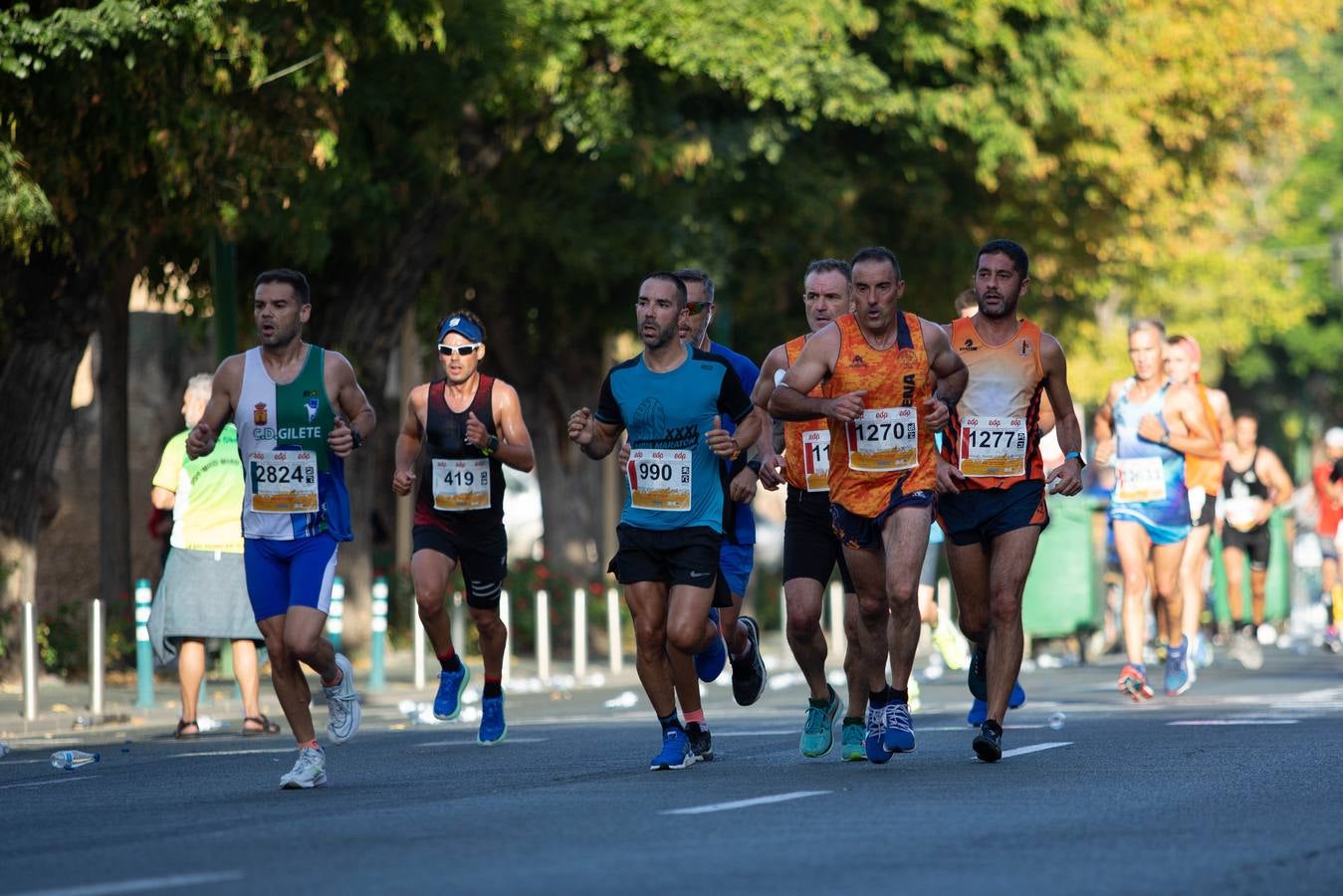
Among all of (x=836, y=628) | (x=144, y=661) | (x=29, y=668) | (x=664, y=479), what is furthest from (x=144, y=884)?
(x=836, y=628)

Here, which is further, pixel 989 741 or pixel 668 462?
pixel 989 741

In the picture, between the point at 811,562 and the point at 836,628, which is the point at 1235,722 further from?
the point at 836,628

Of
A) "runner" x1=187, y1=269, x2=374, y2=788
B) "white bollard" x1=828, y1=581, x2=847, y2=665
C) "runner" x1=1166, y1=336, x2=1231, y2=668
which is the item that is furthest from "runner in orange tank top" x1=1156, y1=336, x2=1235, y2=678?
"white bollard" x1=828, y1=581, x2=847, y2=665

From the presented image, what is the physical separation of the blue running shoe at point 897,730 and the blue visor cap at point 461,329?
3.04 m

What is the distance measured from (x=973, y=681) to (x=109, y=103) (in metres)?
7.37

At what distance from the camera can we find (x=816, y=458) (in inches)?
486

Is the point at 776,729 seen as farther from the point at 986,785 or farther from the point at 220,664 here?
the point at 220,664

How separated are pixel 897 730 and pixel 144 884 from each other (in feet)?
14.4

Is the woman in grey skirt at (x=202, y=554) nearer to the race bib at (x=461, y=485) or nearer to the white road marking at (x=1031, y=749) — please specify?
the race bib at (x=461, y=485)

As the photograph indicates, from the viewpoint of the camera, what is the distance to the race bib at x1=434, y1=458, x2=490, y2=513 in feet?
44.5

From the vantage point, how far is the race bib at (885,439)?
11.4 m

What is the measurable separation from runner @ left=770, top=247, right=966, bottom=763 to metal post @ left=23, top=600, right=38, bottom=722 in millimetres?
7371

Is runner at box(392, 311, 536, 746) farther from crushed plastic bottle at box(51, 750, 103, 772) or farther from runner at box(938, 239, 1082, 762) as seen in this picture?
runner at box(938, 239, 1082, 762)

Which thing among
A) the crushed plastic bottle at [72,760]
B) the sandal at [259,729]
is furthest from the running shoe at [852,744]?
the sandal at [259,729]
